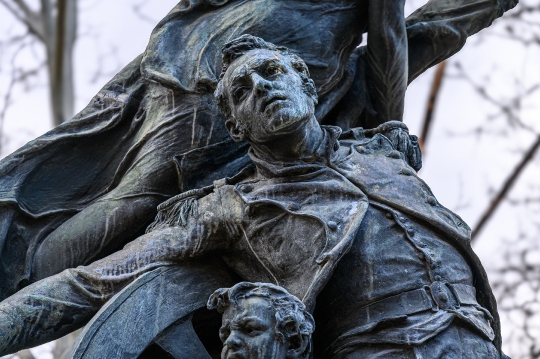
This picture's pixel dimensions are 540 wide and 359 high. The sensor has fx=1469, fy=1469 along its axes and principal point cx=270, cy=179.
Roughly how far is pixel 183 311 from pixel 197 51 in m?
1.41

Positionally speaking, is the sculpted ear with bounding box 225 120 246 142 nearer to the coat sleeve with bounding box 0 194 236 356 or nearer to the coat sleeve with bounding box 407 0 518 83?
the coat sleeve with bounding box 0 194 236 356

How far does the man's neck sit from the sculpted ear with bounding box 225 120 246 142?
7 cm

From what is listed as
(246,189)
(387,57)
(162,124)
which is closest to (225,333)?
(246,189)

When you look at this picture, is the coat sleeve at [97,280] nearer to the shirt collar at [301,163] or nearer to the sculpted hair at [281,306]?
the shirt collar at [301,163]

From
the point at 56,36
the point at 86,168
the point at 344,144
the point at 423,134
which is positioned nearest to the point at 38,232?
the point at 86,168

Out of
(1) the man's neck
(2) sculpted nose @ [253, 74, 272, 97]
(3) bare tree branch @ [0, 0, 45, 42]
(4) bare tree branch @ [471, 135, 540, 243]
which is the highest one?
(2) sculpted nose @ [253, 74, 272, 97]

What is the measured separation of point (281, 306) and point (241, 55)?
141cm

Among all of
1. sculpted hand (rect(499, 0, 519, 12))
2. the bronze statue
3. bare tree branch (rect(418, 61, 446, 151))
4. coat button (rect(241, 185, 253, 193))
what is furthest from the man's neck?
bare tree branch (rect(418, 61, 446, 151))

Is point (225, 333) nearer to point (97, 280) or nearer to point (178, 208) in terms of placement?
point (97, 280)

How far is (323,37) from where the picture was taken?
7184mm

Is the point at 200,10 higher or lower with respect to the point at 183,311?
higher

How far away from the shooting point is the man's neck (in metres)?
6.39

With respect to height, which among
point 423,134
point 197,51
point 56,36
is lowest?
point 423,134

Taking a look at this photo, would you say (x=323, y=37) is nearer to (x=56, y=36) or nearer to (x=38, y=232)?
(x=38, y=232)
